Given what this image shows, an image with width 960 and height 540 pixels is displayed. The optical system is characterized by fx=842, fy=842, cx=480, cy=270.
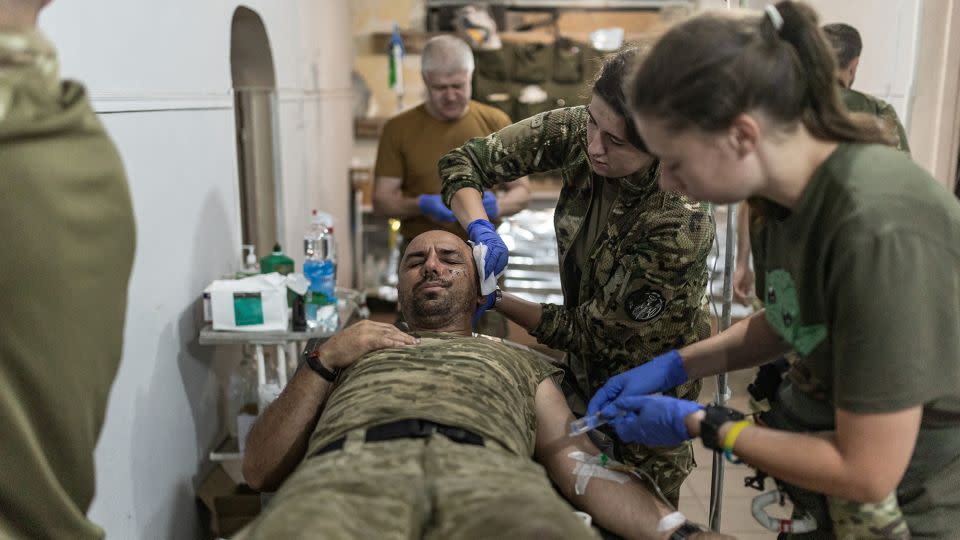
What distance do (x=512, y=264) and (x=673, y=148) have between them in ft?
14.7

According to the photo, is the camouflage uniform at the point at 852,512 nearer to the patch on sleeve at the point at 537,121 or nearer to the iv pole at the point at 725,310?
the iv pole at the point at 725,310

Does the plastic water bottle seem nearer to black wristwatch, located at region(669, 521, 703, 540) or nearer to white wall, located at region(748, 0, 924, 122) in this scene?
black wristwatch, located at region(669, 521, 703, 540)

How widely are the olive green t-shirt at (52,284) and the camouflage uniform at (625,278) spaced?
1.14 metres

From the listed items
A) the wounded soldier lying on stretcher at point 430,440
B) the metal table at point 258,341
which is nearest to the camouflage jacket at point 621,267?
the wounded soldier lying on stretcher at point 430,440

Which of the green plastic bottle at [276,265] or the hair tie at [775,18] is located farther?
the green plastic bottle at [276,265]

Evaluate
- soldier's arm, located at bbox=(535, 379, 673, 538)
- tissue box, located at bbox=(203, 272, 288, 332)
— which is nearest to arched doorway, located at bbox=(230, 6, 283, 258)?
tissue box, located at bbox=(203, 272, 288, 332)

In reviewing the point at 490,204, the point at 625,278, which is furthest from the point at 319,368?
the point at 490,204

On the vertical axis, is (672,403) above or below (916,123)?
below

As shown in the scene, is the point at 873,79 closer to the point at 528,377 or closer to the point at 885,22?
the point at 885,22

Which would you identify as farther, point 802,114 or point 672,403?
point 672,403

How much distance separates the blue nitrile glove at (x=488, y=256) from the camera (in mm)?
2227

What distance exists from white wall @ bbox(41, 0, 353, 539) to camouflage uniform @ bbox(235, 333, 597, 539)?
742mm

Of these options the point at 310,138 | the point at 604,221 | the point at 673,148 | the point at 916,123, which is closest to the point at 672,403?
the point at 673,148

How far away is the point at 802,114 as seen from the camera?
3.89 feet
